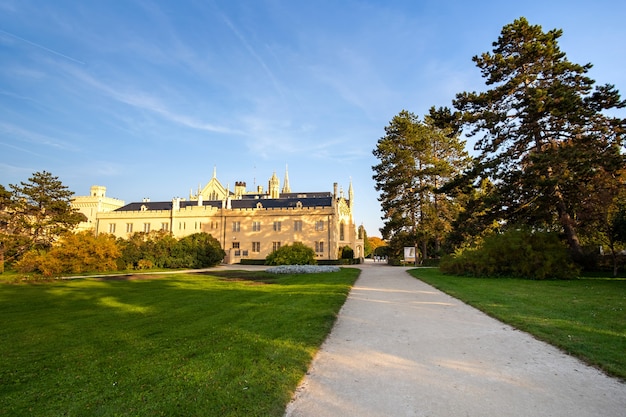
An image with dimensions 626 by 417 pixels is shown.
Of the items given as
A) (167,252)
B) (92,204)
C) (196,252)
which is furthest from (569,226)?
(92,204)

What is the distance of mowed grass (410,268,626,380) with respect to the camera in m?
5.58

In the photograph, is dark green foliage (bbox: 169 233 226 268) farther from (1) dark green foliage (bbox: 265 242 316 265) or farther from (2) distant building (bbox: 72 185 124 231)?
(2) distant building (bbox: 72 185 124 231)

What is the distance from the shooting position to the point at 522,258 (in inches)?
761

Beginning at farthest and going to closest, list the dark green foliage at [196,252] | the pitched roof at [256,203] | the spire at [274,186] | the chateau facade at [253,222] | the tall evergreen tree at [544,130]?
the spire at [274,186], the pitched roof at [256,203], the chateau facade at [253,222], the dark green foliage at [196,252], the tall evergreen tree at [544,130]

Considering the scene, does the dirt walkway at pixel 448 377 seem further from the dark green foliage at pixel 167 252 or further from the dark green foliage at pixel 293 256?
the dark green foliage at pixel 167 252

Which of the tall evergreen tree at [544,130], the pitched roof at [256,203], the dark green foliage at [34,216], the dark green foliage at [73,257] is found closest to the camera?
the tall evergreen tree at [544,130]

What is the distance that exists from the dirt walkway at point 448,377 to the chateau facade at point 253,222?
135 ft

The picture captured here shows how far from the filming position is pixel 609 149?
53.8ft

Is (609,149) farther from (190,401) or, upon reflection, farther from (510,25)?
(190,401)

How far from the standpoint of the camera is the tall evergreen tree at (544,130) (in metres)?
17.2

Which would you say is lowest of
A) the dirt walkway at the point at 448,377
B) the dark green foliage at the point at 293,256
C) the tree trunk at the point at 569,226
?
the dirt walkway at the point at 448,377

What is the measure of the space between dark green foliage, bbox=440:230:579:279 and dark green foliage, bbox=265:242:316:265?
14.8 metres

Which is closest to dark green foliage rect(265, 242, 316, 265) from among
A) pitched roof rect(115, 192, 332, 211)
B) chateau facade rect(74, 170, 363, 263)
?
chateau facade rect(74, 170, 363, 263)

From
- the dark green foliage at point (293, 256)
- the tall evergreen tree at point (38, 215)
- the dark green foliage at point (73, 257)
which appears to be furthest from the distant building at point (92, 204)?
the dark green foliage at point (293, 256)
